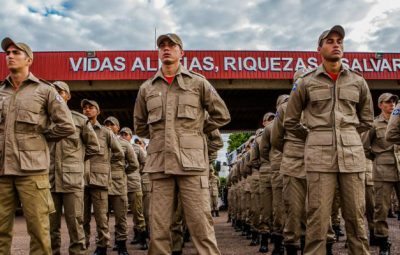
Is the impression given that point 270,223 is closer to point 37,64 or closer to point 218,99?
point 218,99

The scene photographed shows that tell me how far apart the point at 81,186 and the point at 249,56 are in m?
14.2

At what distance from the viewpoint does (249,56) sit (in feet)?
62.3

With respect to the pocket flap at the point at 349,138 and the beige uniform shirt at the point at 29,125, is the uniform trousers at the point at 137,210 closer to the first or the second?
the beige uniform shirt at the point at 29,125

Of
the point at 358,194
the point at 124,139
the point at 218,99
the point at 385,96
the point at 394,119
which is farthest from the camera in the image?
the point at 124,139

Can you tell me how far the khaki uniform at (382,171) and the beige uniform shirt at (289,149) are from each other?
1618 millimetres

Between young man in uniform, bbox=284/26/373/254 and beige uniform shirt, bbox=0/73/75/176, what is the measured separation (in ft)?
7.48

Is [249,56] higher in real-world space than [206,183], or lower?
higher

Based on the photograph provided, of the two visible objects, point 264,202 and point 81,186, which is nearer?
point 81,186

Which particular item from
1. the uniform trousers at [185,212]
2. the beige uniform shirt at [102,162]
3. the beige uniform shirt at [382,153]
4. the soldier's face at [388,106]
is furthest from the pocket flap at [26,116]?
the soldier's face at [388,106]

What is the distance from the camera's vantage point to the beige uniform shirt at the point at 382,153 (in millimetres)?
6641

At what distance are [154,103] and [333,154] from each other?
1.64 meters

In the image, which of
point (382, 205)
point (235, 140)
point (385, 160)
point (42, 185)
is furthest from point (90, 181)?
point (235, 140)

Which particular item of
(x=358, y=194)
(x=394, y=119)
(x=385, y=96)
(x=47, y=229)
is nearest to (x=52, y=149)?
(x=47, y=229)

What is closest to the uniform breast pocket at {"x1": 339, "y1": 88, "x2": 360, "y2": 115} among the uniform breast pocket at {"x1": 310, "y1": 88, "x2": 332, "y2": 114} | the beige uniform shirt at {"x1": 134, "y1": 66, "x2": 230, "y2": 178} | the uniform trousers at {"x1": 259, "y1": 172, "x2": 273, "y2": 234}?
the uniform breast pocket at {"x1": 310, "y1": 88, "x2": 332, "y2": 114}
